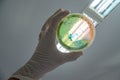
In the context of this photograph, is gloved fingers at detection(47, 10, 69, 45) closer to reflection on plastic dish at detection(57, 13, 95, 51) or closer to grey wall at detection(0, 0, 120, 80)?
reflection on plastic dish at detection(57, 13, 95, 51)

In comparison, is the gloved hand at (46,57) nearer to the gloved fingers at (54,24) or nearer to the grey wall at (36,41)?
the gloved fingers at (54,24)

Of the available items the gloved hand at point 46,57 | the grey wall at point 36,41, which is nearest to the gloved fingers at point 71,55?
the gloved hand at point 46,57

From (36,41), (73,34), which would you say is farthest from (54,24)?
(36,41)

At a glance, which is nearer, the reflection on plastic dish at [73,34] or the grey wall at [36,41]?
the reflection on plastic dish at [73,34]

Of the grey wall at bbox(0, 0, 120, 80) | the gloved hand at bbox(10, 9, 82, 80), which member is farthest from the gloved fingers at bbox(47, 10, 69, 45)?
the grey wall at bbox(0, 0, 120, 80)

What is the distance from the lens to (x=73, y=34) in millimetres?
1209

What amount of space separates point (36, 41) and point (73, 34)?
1162 millimetres

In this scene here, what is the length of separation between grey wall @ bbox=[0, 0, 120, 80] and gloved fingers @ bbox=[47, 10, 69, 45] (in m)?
0.72

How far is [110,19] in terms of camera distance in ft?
6.45

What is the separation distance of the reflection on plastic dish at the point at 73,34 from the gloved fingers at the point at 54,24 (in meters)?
0.02

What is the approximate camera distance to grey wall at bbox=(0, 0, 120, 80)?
6.39ft

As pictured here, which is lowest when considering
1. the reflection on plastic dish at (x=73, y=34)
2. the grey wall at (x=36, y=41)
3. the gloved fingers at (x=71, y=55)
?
the gloved fingers at (x=71, y=55)

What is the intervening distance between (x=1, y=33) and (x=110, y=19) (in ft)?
3.65

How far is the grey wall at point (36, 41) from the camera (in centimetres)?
195
